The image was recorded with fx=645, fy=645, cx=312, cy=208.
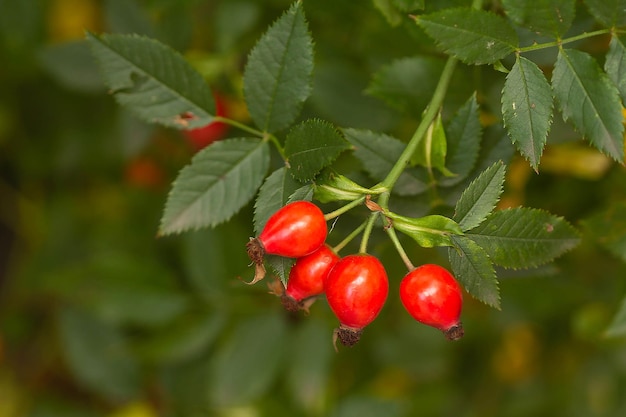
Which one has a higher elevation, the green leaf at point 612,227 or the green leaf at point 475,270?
the green leaf at point 475,270

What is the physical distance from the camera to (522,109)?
124 cm

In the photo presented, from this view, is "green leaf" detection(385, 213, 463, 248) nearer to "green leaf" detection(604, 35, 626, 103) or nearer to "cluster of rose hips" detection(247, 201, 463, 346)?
"cluster of rose hips" detection(247, 201, 463, 346)

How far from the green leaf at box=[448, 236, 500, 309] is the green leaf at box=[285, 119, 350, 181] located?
0.93 ft

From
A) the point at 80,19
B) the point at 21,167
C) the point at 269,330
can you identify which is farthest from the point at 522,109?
the point at 21,167

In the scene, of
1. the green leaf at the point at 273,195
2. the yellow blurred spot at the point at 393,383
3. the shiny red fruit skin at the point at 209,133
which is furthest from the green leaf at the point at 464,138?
the yellow blurred spot at the point at 393,383

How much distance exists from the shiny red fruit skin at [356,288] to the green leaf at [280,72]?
1.61ft

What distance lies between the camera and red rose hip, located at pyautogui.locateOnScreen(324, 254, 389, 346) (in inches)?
43.8

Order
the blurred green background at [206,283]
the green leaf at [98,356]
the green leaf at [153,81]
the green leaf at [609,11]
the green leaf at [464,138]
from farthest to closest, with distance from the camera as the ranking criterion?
1. the green leaf at [98,356]
2. the blurred green background at [206,283]
3. the green leaf at [153,81]
4. the green leaf at [464,138]
5. the green leaf at [609,11]

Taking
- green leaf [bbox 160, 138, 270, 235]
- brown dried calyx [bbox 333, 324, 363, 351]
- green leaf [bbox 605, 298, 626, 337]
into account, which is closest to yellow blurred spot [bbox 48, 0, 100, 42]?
green leaf [bbox 160, 138, 270, 235]

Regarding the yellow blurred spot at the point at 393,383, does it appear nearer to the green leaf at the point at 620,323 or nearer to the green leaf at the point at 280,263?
the green leaf at the point at 620,323

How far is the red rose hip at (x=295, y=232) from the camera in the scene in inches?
43.8

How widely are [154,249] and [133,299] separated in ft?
1.14

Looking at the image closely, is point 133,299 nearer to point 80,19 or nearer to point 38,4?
point 38,4

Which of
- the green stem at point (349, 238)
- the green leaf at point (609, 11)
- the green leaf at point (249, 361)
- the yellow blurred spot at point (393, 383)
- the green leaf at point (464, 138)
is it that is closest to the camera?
the green stem at point (349, 238)
